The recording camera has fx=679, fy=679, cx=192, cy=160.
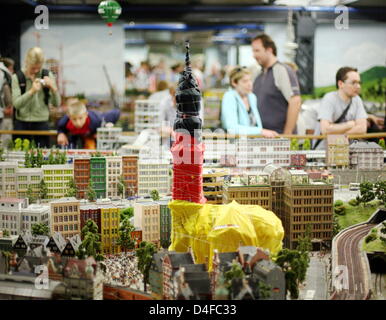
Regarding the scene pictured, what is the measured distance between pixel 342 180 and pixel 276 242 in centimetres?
108

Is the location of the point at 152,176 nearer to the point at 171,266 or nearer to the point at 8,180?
the point at 8,180

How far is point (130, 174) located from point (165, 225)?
104 centimetres

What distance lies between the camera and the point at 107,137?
25.5ft

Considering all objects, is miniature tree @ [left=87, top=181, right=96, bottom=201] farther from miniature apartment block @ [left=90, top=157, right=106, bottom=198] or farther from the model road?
the model road

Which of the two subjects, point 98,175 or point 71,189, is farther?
point 98,175

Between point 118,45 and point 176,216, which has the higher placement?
point 118,45

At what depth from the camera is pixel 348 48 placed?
315 inches

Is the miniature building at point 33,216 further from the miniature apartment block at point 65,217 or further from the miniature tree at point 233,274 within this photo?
the miniature tree at point 233,274

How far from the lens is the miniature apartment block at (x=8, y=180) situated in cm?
589

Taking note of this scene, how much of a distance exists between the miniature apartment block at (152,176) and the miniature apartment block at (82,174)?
0.48 metres

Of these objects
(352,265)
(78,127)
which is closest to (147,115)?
(78,127)

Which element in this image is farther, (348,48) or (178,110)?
(348,48)

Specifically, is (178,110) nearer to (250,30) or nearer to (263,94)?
(263,94)
